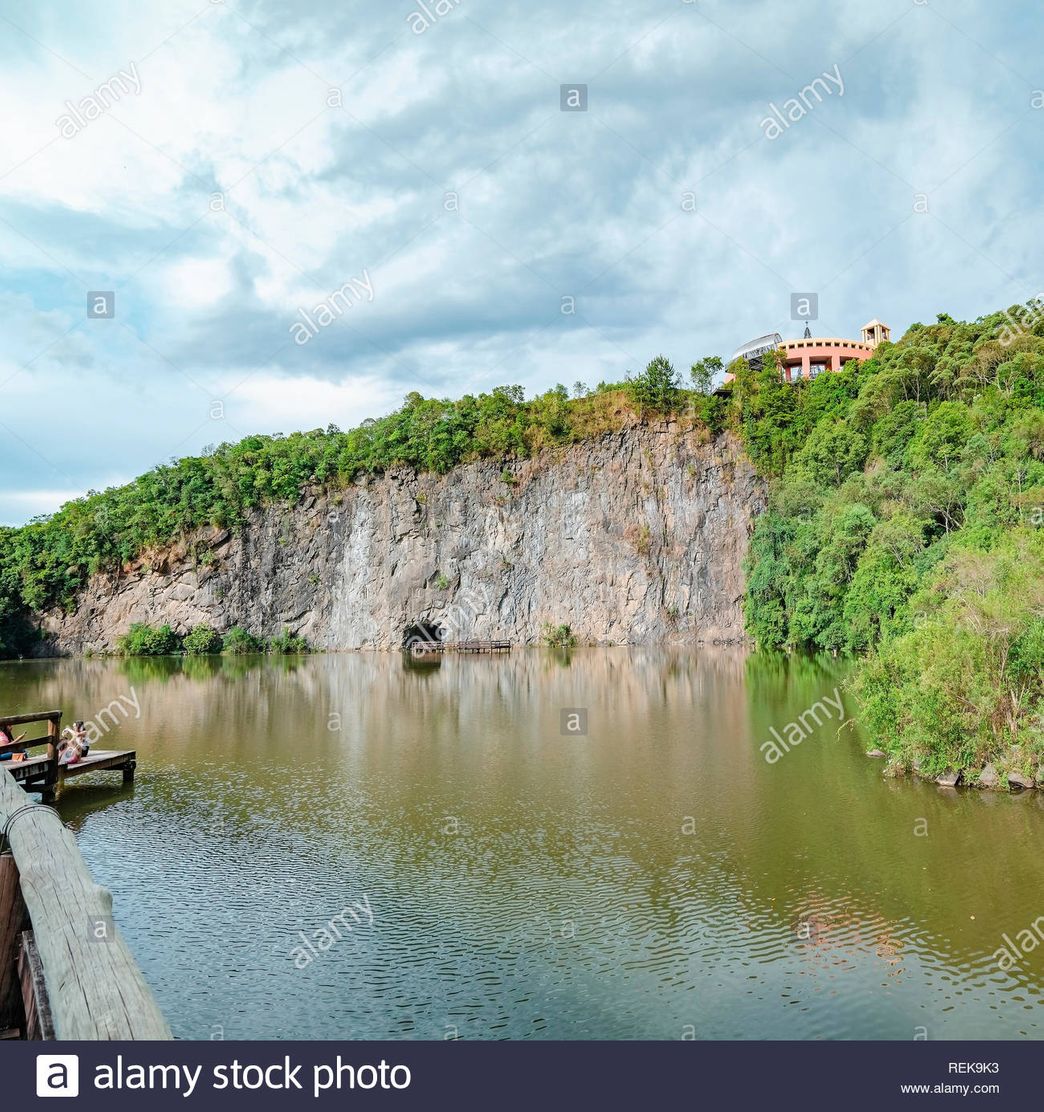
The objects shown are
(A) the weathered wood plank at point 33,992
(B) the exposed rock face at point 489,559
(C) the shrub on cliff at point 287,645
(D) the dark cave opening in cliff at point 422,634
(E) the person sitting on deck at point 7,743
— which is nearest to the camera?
(A) the weathered wood plank at point 33,992

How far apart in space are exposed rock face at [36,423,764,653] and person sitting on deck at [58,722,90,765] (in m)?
51.8

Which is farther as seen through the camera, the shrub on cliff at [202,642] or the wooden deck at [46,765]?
the shrub on cliff at [202,642]

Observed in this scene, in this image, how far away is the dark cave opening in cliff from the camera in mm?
73125

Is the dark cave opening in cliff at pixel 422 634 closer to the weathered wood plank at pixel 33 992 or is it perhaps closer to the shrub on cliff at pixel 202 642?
the shrub on cliff at pixel 202 642

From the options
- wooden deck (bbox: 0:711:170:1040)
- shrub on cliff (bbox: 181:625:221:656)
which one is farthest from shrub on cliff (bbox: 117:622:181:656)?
wooden deck (bbox: 0:711:170:1040)

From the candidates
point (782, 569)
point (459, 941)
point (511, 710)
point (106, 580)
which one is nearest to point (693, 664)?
point (782, 569)

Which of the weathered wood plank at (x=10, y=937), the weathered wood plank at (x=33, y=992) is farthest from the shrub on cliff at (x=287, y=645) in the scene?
the weathered wood plank at (x=33, y=992)

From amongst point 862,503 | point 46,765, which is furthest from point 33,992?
point 862,503

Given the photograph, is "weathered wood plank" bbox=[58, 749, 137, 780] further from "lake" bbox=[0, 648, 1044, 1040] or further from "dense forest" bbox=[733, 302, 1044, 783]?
"dense forest" bbox=[733, 302, 1044, 783]

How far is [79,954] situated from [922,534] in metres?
42.8

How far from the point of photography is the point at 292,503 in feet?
254

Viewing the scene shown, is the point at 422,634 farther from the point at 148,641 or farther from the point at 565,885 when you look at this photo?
the point at 565,885

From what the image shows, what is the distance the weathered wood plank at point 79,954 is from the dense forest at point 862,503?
1709cm

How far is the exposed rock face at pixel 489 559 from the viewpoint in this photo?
6925 centimetres
